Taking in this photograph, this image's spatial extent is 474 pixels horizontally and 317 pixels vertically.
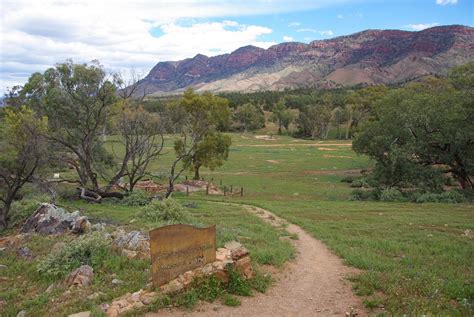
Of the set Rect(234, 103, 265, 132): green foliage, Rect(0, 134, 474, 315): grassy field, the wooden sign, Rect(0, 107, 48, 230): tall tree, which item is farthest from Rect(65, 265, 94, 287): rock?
Rect(234, 103, 265, 132): green foliage

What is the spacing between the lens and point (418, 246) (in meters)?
13.1

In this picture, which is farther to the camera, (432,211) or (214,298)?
(432,211)

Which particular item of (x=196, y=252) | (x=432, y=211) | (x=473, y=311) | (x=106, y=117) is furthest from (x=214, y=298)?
(x=106, y=117)

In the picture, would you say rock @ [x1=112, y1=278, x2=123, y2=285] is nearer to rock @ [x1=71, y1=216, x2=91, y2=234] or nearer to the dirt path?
the dirt path

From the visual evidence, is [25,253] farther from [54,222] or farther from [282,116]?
[282,116]

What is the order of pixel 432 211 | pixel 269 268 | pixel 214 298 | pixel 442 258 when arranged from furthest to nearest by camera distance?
pixel 432 211 < pixel 442 258 < pixel 269 268 < pixel 214 298

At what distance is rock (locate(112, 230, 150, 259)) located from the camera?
11102mm

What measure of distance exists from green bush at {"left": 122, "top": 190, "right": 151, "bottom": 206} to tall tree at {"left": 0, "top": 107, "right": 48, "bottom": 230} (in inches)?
211

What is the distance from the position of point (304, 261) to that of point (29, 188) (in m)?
23.6

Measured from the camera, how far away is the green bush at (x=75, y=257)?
1089cm

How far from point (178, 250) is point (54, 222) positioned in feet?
29.9

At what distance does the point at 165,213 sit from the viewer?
16281 mm

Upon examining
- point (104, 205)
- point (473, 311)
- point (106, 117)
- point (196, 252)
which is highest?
point (106, 117)

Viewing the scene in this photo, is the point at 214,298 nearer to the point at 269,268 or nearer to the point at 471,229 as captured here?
the point at 269,268
